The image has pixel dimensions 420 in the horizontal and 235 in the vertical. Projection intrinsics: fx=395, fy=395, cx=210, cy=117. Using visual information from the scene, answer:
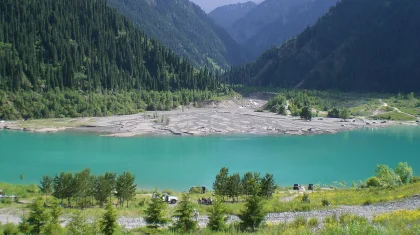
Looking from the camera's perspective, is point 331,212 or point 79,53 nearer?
point 331,212

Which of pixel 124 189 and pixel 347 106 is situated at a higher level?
pixel 347 106

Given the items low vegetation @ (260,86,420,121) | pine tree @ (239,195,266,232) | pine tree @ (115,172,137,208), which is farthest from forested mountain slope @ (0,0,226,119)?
pine tree @ (239,195,266,232)

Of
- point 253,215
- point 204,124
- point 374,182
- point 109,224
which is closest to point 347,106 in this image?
point 204,124

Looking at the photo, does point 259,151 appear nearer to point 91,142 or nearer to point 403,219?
point 91,142

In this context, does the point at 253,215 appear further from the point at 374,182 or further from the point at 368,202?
the point at 374,182

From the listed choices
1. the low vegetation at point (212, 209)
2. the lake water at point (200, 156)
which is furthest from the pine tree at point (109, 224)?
the lake water at point (200, 156)

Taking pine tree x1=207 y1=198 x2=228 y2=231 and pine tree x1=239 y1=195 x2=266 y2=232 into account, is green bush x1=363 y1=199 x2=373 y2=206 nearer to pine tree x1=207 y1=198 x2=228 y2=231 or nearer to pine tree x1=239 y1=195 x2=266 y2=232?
pine tree x1=239 y1=195 x2=266 y2=232
